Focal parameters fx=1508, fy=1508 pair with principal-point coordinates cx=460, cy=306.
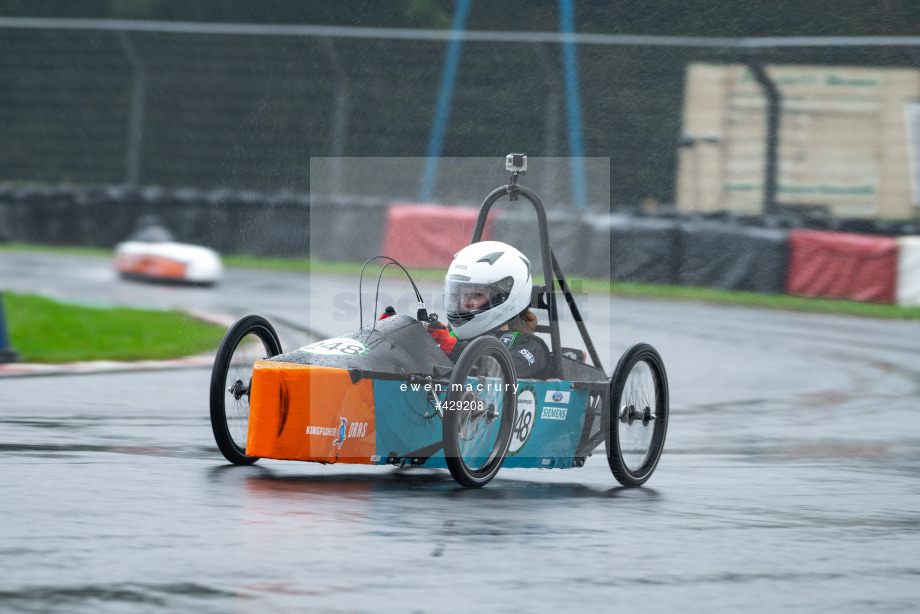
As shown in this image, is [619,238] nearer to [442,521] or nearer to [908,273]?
[908,273]

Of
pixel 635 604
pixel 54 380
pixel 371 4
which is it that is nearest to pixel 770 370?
pixel 54 380

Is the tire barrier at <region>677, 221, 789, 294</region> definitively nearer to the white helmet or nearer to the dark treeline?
the dark treeline

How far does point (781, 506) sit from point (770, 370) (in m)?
6.59

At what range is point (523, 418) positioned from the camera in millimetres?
6527

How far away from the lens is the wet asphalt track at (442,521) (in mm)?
4355

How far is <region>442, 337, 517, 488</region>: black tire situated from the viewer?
5.96 m

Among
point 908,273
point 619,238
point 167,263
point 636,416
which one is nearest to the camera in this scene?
point 636,416

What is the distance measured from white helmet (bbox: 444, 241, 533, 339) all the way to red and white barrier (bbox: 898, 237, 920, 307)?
42.3 ft

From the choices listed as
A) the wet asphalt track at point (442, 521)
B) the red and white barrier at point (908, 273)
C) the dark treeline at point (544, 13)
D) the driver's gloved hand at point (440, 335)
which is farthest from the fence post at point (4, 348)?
the dark treeline at point (544, 13)

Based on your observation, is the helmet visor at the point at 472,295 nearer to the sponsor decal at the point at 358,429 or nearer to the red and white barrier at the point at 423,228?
the sponsor decal at the point at 358,429

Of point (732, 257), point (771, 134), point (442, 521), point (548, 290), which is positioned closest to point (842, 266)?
point (732, 257)

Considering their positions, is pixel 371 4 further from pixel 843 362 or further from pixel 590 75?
pixel 843 362

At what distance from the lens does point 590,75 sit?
24344 millimetres

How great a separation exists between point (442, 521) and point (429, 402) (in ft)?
2.77
